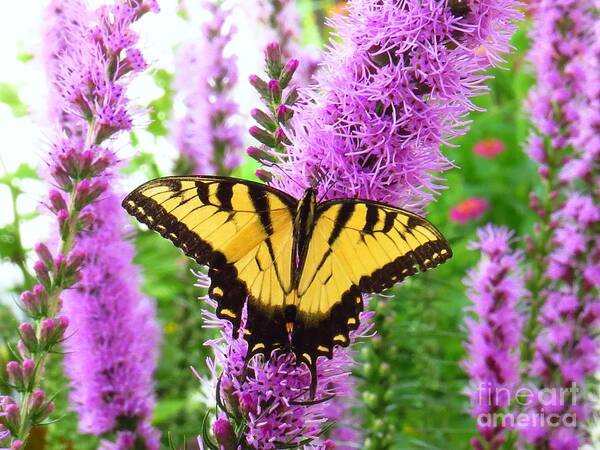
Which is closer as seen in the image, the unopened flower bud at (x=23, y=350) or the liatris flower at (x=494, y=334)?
the unopened flower bud at (x=23, y=350)

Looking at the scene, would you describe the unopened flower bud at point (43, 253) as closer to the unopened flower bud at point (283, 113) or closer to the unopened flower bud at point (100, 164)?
the unopened flower bud at point (100, 164)

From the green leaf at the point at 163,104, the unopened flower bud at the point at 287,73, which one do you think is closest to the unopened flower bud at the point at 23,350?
the unopened flower bud at the point at 287,73

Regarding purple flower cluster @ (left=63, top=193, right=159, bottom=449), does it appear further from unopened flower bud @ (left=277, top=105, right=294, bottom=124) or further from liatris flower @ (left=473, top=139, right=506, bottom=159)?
liatris flower @ (left=473, top=139, right=506, bottom=159)

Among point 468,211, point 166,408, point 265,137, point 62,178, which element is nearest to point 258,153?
point 265,137

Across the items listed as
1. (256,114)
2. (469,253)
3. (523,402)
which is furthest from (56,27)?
(469,253)

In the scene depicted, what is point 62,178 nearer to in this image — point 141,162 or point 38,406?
point 38,406

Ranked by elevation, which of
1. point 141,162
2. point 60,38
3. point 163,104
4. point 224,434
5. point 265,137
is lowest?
point 224,434
